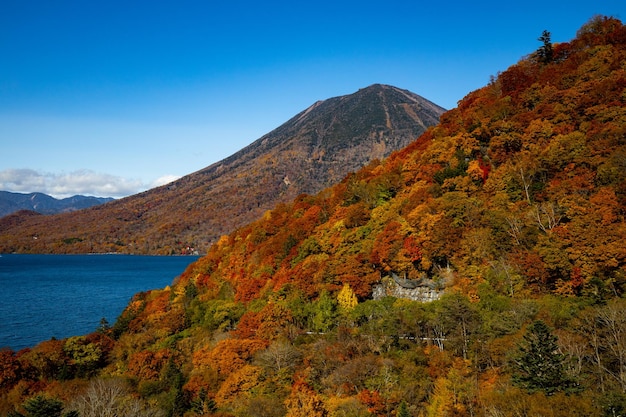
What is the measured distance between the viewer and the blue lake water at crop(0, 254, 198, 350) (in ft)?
191

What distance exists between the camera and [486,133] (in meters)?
46.0

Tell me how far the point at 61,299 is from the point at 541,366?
87456 mm

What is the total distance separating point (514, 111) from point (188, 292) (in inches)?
1867

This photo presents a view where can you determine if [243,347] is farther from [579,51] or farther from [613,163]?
[579,51]

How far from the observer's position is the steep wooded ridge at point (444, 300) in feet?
76.1

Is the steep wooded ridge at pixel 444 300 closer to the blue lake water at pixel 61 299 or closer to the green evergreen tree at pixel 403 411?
the green evergreen tree at pixel 403 411

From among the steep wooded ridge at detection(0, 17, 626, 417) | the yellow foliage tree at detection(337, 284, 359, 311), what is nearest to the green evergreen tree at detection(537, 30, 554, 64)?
the steep wooded ridge at detection(0, 17, 626, 417)

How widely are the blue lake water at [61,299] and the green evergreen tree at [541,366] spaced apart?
5532cm

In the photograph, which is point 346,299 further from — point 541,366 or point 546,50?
point 546,50

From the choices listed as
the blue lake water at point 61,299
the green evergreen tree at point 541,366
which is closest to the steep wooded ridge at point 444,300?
the green evergreen tree at point 541,366

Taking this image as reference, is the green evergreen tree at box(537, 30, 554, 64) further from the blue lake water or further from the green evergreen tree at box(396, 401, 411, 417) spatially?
the blue lake water

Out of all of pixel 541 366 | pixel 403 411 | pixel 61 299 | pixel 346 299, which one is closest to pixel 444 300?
pixel 346 299

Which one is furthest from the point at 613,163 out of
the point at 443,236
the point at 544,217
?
the point at 443,236

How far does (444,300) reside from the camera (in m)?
31.0
